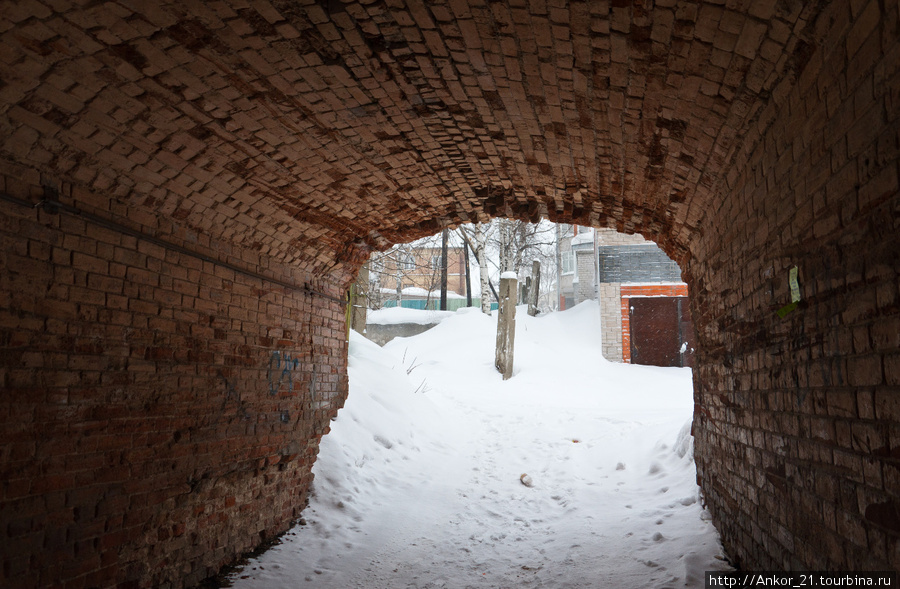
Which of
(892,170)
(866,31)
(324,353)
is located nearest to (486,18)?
(866,31)

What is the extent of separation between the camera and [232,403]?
16.3 feet

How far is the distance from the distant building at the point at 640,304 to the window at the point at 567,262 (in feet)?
59.6

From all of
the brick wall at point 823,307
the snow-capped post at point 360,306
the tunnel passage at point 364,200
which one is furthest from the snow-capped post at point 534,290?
the brick wall at point 823,307

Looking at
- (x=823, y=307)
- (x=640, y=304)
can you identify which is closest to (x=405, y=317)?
(x=640, y=304)

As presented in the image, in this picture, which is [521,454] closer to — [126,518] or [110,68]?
[126,518]

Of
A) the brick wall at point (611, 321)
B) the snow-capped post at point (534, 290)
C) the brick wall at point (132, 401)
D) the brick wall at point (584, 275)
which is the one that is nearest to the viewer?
the brick wall at point (132, 401)

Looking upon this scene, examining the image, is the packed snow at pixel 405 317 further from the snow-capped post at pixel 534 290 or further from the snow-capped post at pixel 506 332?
the snow-capped post at pixel 506 332

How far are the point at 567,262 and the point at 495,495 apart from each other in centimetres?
3114

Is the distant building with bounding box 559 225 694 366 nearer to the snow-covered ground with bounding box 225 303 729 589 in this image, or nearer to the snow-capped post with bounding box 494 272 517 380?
the snow-covered ground with bounding box 225 303 729 589

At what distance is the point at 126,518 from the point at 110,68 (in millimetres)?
2701

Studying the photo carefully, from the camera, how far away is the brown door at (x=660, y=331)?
1599 centimetres

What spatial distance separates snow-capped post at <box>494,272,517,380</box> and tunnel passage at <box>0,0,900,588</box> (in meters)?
9.30

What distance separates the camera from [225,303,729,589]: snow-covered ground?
4816 millimetres

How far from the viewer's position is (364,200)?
5.56 m
